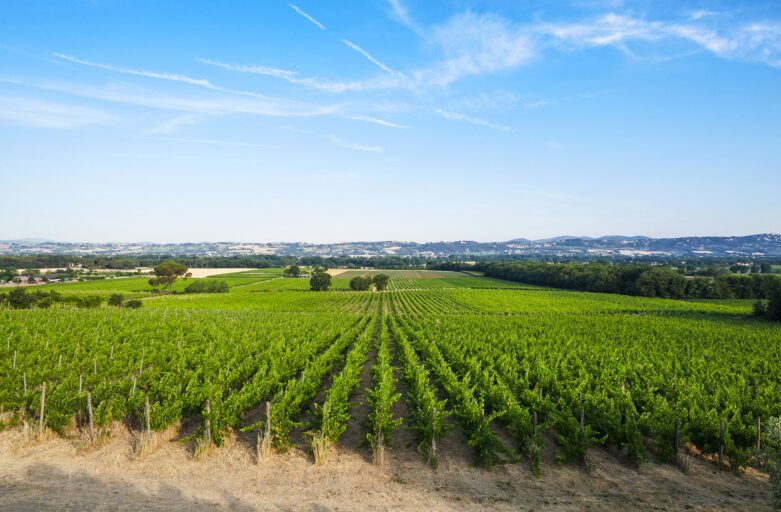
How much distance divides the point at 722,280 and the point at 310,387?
102056 millimetres

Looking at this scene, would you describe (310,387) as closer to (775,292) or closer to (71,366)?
(71,366)

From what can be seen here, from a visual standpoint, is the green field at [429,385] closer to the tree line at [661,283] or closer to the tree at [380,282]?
the tree line at [661,283]

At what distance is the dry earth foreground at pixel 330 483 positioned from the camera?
980 centimetres

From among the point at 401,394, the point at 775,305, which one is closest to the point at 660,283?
the point at 775,305

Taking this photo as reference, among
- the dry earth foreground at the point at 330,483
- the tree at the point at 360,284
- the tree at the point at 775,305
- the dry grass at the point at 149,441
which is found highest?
the dry grass at the point at 149,441

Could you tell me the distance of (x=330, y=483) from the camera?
1079 cm

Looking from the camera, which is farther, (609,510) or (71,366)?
(71,366)

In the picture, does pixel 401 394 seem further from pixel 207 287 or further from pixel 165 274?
pixel 207 287

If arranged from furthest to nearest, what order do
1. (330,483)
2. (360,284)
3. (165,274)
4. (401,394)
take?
(360,284), (165,274), (401,394), (330,483)

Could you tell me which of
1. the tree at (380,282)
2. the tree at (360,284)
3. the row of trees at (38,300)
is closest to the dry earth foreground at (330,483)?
the row of trees at (38,300)

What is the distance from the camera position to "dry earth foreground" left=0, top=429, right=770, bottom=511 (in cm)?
980

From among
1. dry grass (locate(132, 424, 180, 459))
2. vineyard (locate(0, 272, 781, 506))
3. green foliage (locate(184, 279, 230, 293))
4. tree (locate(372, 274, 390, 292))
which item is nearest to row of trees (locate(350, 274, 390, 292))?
tree (locate(372, 274, 390, 292))

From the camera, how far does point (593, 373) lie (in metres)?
20.2

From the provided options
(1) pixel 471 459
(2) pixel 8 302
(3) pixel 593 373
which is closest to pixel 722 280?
(3) pixel 593 373
